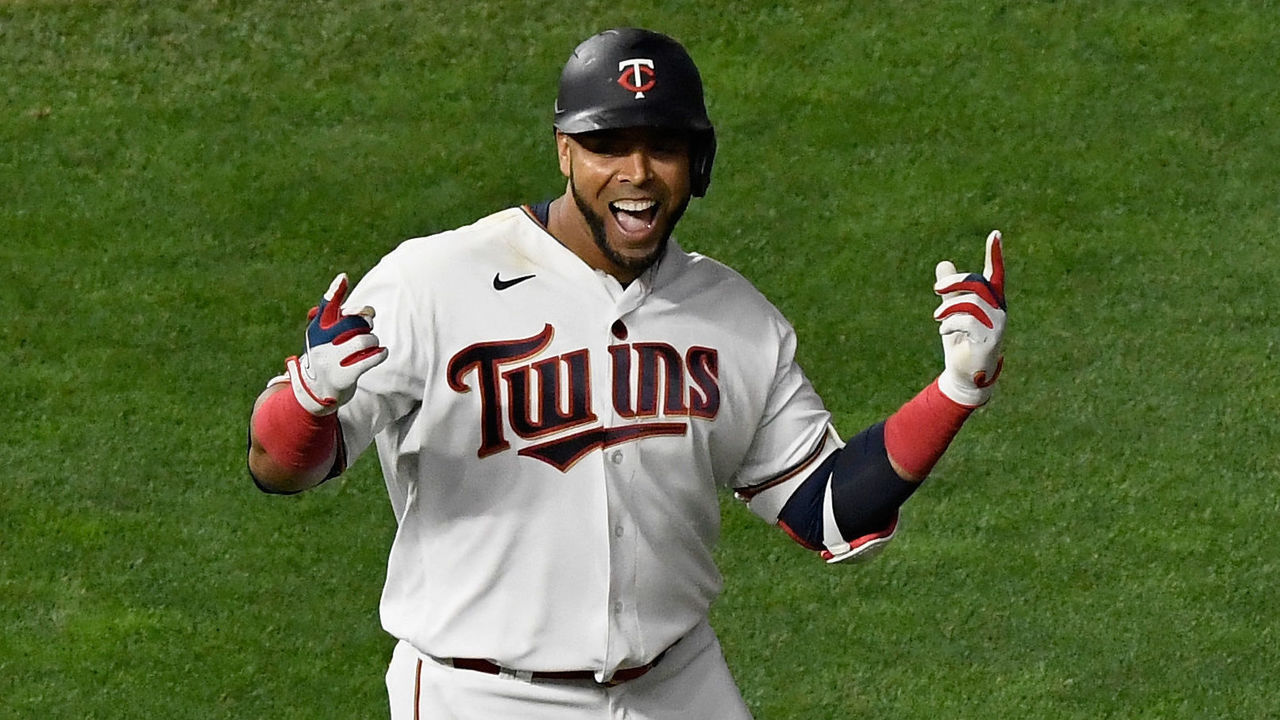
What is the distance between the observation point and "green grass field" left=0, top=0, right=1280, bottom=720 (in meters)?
8.20

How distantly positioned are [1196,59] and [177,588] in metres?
5.45

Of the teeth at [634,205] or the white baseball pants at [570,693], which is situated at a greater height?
the teeth at [634,205]

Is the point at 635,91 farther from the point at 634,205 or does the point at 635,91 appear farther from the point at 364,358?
the point at 364,358

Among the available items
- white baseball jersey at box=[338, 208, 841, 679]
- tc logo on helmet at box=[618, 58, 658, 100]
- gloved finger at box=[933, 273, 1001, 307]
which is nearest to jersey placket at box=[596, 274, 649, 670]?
white baseball jersey at box=[338, 208, 841, 679]

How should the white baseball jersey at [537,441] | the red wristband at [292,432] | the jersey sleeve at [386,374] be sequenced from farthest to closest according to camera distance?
1. the white baseball jersey at [537,441]
2. the jersey sleeve at [386,374]
3. the red wristband at [292,432]

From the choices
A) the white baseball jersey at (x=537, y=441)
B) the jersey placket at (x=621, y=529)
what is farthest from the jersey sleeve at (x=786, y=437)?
the jersey placket at (x=621, y=529)

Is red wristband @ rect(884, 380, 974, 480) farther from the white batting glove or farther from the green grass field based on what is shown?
the green grass field

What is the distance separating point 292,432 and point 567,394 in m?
0.67

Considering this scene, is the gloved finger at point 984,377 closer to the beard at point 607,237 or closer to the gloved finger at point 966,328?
the gloved finger at point 966,328

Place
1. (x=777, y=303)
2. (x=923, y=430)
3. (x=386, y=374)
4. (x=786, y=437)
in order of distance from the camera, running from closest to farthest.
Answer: (x=386, y=374) < (x=923, y=430) < (x=786, y=437) < (x=777, y=303)

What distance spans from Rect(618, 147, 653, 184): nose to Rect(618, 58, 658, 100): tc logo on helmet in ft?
0.42

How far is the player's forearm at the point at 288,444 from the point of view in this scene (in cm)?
450

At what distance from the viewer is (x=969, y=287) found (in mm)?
4648

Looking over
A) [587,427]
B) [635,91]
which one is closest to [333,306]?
[587,427]
